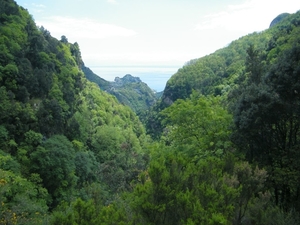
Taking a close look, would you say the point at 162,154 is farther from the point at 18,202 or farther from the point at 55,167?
the point at 55,167

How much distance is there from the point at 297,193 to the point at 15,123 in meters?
22.3

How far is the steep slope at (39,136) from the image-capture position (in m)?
21.5

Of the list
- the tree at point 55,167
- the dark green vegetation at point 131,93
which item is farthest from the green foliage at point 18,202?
the dark green vegetation at point 131,93

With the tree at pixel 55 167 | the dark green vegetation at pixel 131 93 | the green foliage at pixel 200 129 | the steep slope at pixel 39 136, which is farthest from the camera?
the dark green vegetation at pixel 131 93

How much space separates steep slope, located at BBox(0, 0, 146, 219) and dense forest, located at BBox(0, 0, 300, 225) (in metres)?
0.11

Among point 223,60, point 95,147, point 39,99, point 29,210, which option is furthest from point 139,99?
point 29,210

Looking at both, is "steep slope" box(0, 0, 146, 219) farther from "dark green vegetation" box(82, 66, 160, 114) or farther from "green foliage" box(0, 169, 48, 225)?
"dark green vegetation" box(82, 66, 160, 114)

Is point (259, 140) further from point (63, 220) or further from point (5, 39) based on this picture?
point (5, 39)

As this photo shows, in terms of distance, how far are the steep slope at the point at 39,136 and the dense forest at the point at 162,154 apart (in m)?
0.11

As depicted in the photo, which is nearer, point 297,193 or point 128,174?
point 297,193

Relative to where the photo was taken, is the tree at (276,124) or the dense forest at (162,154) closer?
the dense forest at (162,154)

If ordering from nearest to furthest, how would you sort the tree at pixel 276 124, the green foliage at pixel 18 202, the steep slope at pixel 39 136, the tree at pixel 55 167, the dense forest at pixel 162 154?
1. the dense forest at pixel 162 154
2. the tree at pixel 276 124
3. the green foliage at pixel 18 202
4. the steep slope at pixel 39 136
5. the tree at pixel 55 167

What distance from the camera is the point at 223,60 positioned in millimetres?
97438

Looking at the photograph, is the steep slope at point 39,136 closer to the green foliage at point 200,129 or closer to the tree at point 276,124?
the green foliage at point 200,129
